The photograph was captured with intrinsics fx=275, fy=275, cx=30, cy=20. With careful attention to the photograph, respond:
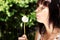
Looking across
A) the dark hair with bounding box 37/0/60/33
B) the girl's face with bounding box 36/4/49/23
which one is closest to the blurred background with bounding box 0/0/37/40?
the girl's face with bounding box 36/4/49/23

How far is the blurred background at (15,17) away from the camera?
4.57 metres

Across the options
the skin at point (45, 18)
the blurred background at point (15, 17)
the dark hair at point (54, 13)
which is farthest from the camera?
the blurred background at point (15, 17)

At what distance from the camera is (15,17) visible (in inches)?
194

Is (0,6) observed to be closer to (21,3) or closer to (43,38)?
(21,3)

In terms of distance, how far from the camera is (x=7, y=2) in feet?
14.6

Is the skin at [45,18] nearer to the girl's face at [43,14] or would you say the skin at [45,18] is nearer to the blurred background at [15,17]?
the girl's face at [43,14]

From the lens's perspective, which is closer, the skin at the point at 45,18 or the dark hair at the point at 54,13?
the dark hair at the point at 54,13

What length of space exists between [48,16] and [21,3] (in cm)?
203

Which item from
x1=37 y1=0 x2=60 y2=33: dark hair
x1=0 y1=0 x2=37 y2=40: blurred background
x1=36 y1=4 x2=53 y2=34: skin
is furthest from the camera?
x1=0 y1=0 x2=37 y2=40: blurred background

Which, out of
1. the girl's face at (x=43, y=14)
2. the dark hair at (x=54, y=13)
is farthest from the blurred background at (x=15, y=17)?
the dark hair at (x=54, y=13)

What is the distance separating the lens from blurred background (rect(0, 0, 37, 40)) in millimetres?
4574

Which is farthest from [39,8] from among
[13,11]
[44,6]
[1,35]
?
[1,35]

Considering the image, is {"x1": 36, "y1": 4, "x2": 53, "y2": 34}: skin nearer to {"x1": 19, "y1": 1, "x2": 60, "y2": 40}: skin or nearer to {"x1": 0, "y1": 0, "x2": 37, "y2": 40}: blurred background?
{"x1": 19, "y1": 1, "x2": 60, "y2": 40}: skin

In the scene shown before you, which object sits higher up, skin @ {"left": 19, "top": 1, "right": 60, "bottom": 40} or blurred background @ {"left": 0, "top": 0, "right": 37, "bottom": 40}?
skin @ {"left": 19, "top": 1, "right": 60, "bottom": 40}
